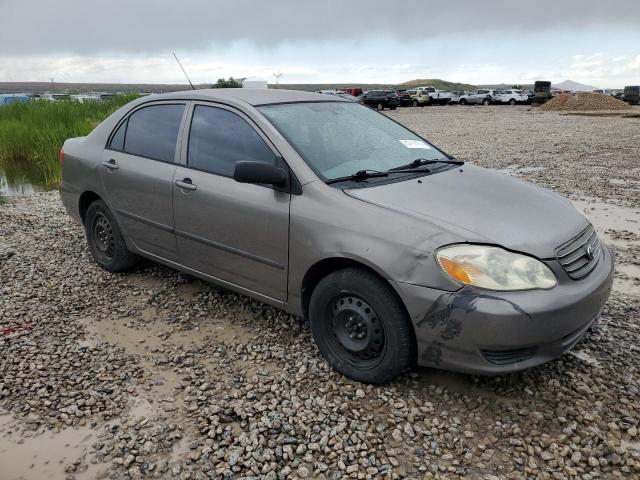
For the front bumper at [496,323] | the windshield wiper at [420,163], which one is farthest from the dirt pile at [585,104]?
the front bumper at [496,323]

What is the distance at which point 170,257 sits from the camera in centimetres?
441

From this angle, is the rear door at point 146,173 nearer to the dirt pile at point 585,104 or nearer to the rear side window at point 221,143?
the rear side window at point 221,143

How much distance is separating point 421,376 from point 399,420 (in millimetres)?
470

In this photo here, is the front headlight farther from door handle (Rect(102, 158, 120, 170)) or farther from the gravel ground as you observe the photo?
door handle (Rect(102, 158, 120, 170))

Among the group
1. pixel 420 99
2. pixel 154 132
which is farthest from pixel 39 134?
pixel 420 99

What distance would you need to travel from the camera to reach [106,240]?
5.12 m

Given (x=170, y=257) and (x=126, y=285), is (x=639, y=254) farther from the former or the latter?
(x=126, y=285)

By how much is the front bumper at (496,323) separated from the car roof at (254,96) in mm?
1895

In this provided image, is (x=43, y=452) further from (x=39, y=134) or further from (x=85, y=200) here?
(x=39, y=134)

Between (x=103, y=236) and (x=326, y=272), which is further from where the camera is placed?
(x=103, y=236)

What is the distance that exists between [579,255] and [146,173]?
3.24 meters

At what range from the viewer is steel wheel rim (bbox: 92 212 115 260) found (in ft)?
16.6

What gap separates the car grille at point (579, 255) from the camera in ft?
9.91

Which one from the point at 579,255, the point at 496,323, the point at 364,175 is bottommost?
the point at 496,323
